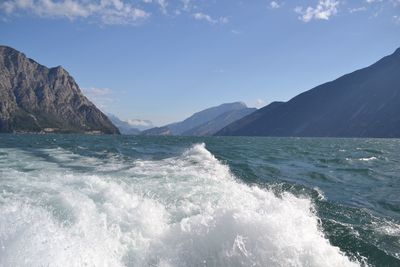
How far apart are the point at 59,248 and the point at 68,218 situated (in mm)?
3210

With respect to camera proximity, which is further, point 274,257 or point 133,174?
point 133,174

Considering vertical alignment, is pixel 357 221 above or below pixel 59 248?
below

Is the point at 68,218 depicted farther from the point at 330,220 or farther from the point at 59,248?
the point at 330,220

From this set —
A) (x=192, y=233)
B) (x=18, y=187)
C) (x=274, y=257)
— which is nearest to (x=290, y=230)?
(x=274, y=257)

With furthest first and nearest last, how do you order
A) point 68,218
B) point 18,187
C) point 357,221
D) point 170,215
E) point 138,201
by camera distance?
point 18,187 → point 357,221 → point 138,201 → point 170,215 → point 68,218

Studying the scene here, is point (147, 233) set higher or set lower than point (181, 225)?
lower

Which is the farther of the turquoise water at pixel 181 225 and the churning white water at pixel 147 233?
the turquoise water at pixel 181 225

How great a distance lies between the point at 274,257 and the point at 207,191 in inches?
322

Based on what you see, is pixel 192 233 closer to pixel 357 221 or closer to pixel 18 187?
Result: pixel 357 221

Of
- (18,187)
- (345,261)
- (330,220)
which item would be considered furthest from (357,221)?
(18,187)

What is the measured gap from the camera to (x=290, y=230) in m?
10.9

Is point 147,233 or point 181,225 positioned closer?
point 147,233

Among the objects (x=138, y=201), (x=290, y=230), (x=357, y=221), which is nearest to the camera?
(x=290, y=230)

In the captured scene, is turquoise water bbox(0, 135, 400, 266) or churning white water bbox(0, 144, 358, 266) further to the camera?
turquoise water bbox(0, 135, 400, 266)
